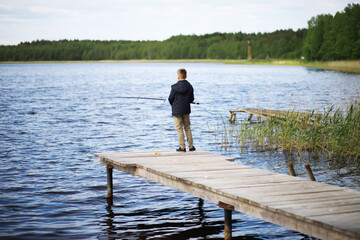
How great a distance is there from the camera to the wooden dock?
5.82m

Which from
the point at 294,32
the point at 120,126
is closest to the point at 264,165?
the point at 120,126

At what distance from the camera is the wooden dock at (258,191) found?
5824 mm

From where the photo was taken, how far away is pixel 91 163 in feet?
49.0

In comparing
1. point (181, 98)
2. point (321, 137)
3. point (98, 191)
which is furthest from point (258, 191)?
point (321, 137)

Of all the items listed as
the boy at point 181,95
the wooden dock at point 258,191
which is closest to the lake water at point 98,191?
the wooden dock at point 258,191

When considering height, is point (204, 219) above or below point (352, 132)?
below

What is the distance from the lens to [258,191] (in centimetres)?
713

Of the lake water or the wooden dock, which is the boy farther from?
the lake water

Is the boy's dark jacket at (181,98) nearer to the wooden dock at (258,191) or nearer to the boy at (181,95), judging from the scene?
the boy at (181,95)

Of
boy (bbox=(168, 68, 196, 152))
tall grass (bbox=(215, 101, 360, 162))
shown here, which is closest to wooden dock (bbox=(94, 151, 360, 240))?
boy (bbox=(168, 68, 196, 152))

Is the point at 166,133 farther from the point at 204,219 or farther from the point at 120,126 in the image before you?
the point at 204,219

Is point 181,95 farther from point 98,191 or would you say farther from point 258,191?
point 258,191

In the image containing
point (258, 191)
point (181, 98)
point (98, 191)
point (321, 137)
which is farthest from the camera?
point (321, 137)

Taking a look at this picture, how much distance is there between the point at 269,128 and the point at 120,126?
10.6 meters
